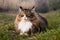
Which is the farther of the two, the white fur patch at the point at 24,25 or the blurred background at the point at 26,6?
the blurred background at the point at 26,6

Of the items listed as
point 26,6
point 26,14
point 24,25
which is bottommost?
point 26,6

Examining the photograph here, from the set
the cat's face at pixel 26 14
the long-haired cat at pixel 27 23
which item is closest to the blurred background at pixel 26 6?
the long-haired cat at pixel 27 23

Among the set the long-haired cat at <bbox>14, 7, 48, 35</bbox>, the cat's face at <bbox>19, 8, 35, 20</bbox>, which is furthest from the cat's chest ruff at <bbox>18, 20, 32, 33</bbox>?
the cat's face at <bbox>19, 8, 35, 20</bbox>

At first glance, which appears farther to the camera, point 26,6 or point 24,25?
point 26,6

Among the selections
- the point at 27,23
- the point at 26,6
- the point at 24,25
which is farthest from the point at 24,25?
the point at 26,6

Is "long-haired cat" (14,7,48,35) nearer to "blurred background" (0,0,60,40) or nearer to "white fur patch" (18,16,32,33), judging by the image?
"white fur patch" (18,16,32,33)

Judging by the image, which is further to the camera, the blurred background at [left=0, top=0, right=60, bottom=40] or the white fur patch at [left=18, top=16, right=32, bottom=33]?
the blurred background at [left=0, top=0, right=60, bottom=40]

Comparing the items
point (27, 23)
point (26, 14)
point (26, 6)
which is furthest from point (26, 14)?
point (26, 6)

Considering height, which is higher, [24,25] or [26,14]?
[26,14]

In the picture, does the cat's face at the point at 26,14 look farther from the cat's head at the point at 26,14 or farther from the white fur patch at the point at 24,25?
the white fur patch at the point at 24,25

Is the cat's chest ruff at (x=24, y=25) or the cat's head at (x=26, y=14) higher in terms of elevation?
the cat's head at (x=26, y=14)

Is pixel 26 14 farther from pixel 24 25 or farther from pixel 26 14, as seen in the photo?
pixel 24 25

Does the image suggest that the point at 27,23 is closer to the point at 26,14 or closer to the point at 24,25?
the point at 24,25

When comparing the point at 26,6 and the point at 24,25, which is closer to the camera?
the point at 24,25
